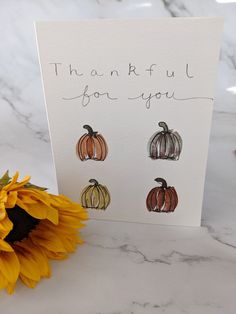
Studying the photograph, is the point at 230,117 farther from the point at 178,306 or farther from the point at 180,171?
the point at 178,306

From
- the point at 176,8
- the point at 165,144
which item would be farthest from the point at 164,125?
the point at 176,8

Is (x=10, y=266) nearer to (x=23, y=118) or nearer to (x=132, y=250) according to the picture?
(x=132, y=250)

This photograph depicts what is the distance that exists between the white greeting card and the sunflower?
8 cm

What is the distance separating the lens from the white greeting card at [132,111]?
467 mm

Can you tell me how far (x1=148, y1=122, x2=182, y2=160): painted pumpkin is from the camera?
519mm

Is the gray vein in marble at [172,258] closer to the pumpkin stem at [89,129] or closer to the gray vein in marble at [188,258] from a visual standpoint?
the gray vein in marble at [188,258]

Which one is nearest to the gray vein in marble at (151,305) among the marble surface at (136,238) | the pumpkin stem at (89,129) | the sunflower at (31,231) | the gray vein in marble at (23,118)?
the marble surface at (136,238)

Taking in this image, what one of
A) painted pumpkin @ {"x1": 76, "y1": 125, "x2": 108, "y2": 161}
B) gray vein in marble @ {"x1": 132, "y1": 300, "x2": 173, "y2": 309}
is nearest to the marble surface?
gray vein in marble @ {"x1": 132, "y1": 300, "x2": 173, "y2": 309}

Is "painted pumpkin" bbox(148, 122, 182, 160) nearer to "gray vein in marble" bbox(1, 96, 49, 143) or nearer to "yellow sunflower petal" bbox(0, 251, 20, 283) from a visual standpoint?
"yellow sunflower petal" bbox(0, 251, 20, 283)

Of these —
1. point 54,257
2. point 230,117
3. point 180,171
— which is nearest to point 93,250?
point 54,257

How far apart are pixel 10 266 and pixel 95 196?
0.58ft

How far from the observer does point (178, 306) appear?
0.44 m

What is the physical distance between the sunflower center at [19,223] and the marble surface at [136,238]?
0.19 feet

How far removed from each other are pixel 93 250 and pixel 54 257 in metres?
0.05
